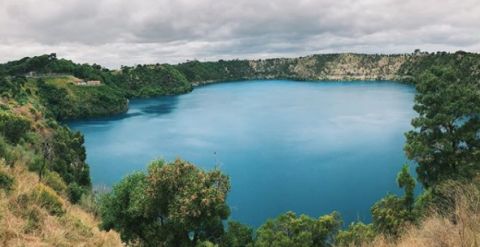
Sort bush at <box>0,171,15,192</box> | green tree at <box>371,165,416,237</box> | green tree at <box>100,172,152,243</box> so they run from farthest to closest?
green tree at <box>371,165,416,237</box> → green tree at <box>100,172,152,243</box> → bush at <box>0,171,15,192</box>

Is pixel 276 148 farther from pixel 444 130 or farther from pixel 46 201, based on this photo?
pixel 46 201

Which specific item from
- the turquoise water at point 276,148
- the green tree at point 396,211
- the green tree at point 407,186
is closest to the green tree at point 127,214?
the green tree at point 396,211

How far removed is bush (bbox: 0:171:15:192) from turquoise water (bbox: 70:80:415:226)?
32.1m

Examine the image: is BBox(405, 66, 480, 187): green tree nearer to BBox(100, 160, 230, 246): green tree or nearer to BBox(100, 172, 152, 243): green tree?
BBox(100, 160, 230, 246): green tree

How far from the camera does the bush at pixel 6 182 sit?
1395cm

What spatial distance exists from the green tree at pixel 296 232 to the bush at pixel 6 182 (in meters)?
13.5

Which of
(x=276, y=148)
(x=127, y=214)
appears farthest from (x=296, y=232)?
(x=276, y=148)

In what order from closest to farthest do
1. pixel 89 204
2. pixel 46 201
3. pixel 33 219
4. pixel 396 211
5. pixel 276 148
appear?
pixel 33 219 → pixel 46 201 → pixel 396 211 → pixel 89 204 → pixel 276 148

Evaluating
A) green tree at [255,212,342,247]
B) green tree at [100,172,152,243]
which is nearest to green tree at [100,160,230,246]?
green tree at [100,172,152,243]

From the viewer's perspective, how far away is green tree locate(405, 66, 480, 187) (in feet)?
82.5

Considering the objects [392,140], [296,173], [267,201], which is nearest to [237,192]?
[267,201]

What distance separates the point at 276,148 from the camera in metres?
77.2

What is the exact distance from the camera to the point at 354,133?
88125 mm

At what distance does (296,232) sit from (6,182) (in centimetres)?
1599
